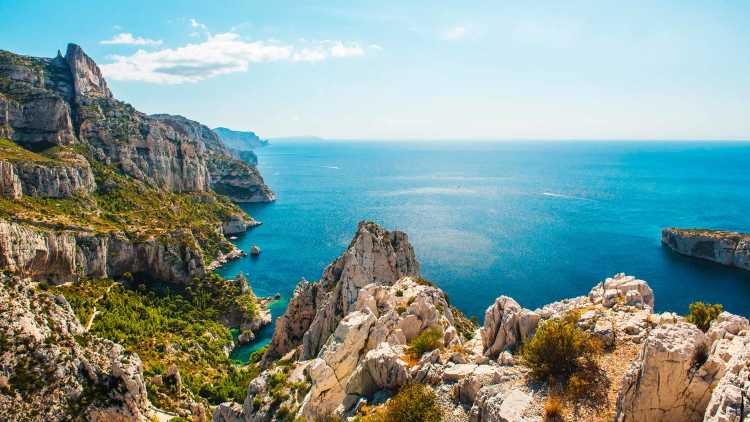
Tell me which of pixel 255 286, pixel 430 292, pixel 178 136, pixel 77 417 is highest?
pixel 178 136

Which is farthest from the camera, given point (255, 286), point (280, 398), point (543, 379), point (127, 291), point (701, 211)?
point (701, 211)

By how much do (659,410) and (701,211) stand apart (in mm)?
204119

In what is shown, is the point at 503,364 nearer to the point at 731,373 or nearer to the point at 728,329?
the point at 728,329

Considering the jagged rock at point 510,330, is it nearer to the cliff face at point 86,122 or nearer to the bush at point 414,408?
the bush at point 414,408

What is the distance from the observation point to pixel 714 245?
12606 centimetres

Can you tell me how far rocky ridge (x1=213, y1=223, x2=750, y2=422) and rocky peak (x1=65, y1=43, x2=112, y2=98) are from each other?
6107 inches

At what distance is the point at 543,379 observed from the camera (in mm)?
23078

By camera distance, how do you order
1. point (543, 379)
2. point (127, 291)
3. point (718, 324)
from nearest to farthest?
1. point (718, 324)
2. point (543, 379)
3. point (127, 291)

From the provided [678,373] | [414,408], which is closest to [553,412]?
[678,373]

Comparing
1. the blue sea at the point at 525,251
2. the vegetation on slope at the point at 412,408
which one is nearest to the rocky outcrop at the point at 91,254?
the blue sea at the point at 525,251

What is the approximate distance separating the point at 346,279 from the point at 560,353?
35875mm

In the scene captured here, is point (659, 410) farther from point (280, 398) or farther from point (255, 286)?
point (255, 286)

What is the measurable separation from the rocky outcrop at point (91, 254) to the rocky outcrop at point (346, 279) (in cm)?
4523

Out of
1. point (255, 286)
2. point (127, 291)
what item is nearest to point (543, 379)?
point (127, 291)
